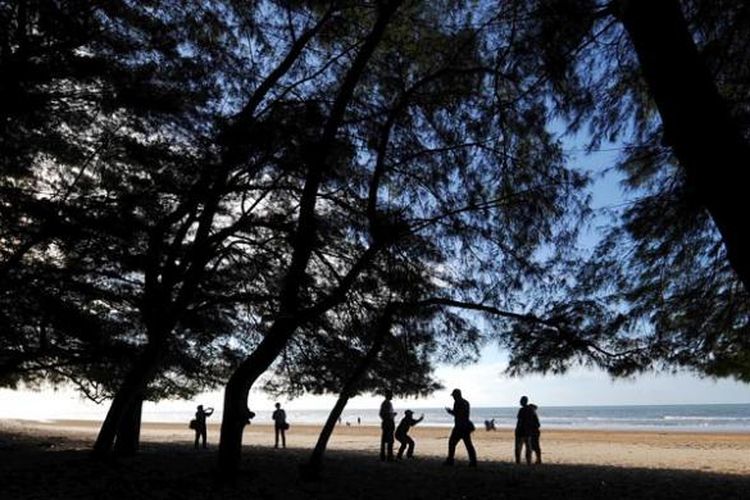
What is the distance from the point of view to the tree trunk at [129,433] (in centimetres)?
1256

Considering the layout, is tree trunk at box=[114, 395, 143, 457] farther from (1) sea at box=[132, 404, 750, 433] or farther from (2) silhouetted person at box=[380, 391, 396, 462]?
(1) sea at box=[132, 404, 750, 433]

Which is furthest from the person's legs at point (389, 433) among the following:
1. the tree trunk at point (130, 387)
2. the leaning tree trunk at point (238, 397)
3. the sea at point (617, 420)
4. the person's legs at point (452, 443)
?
the sea at point (617, 420)

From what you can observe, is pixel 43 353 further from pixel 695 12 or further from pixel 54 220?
pixel 695 12

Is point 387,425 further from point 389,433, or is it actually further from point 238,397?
point 238,397

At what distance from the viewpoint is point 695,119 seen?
436 cm

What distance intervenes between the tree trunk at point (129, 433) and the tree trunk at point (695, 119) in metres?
10.9

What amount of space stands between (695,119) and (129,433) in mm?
11570

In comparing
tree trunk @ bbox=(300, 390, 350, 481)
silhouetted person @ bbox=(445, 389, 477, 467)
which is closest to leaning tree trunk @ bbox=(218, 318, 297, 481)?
tree trunk @ bbox=(300, 390, 350, 481)

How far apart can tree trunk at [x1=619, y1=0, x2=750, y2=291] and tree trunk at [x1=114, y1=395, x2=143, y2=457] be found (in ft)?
35.6

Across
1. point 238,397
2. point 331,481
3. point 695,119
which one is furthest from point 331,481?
point 695,119

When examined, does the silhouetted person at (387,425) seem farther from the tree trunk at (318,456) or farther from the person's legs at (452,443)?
the tree trunk at (318,456)

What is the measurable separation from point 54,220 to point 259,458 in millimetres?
7886

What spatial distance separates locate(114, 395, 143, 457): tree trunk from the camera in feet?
41.2

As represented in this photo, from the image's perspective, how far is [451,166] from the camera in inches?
353
